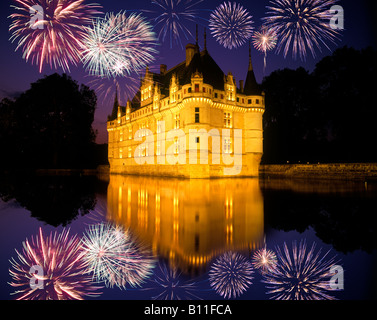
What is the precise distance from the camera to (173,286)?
380 centimetres

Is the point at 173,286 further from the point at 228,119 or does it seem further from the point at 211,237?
the point at 228,119

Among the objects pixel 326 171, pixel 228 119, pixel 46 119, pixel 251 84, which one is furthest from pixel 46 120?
pixel 326 171

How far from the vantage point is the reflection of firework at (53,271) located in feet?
12.6

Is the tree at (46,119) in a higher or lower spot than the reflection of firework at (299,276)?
higher

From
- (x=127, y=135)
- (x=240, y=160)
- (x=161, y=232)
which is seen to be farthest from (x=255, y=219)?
(x=127, y=135)

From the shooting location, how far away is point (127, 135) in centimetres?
4806

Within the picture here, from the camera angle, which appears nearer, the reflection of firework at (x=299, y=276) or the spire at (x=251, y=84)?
the reflection of firework at (x=299, y=276)

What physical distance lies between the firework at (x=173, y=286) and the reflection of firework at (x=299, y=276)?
121 cm

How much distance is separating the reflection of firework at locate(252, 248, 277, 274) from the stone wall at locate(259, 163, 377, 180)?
78.9 feet

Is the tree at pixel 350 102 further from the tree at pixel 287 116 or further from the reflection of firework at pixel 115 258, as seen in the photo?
the reflection of firework at pixel 115 258

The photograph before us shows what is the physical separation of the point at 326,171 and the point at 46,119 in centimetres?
4754

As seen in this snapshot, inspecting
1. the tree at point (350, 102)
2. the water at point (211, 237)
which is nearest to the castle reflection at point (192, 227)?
the water at point (211, 237)

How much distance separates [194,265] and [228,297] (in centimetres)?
86
